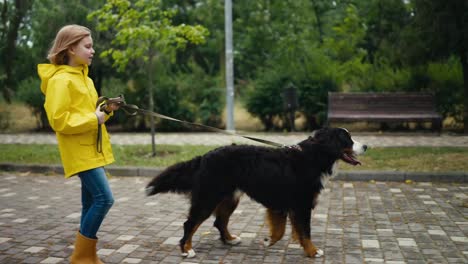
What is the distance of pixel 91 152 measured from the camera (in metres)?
4.10

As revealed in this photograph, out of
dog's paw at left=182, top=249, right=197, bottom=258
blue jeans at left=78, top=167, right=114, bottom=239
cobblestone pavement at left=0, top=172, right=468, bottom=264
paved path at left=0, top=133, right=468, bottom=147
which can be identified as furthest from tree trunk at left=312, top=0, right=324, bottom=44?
blue jeans at left=78, top=167, right=114, bottom=239

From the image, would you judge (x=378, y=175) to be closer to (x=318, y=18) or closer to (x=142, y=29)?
(x=142, y=29)

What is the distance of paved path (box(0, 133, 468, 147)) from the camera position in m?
11.7

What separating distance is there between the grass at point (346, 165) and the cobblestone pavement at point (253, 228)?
791mm

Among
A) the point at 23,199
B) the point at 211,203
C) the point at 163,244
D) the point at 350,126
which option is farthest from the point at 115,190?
the point at 350,126

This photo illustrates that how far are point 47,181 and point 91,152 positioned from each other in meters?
5.05

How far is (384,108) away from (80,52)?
10945mm

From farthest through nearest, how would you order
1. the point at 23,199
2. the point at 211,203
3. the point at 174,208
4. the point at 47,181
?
1. the point at 47,181
2. the point at 23,199
3. the point at 174,208
4. the point at 211,203

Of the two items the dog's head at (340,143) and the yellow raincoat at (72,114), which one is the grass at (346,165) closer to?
the dog's head at (340,143)

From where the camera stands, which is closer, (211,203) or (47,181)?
(211,203)

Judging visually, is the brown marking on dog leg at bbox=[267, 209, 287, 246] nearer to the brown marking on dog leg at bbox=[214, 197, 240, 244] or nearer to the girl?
A: the brown marking on dog leg at bbox=[214, 197, 240, 244]

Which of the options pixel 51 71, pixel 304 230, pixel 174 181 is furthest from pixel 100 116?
pixel 304 230

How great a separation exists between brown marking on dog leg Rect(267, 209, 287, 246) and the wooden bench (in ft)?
28.8

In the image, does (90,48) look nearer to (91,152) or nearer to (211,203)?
(91,152)
